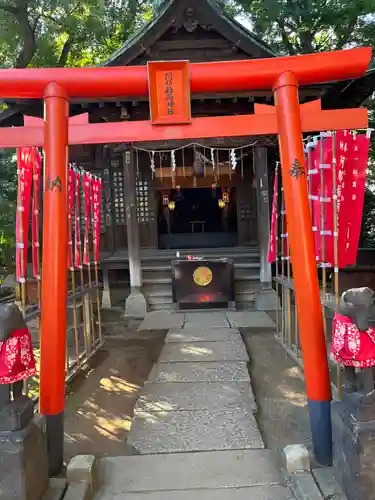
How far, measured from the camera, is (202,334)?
24.4ft

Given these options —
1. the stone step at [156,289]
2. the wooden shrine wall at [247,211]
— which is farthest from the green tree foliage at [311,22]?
the stone step at [156,289]

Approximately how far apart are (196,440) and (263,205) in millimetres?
7133

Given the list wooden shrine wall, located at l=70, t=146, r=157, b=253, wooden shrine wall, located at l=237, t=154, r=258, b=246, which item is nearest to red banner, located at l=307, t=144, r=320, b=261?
wooden shrine wall, located at l=237, t=154, r=258, b=246

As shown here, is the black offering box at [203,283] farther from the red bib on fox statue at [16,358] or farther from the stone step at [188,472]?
the red bib on fox statue at [16,358]

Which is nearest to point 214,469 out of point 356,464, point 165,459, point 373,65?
point 165,459

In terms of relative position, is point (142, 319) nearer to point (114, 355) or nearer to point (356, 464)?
point (114, 355)

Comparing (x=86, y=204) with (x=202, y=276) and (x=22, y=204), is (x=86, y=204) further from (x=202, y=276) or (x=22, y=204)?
(x=202, y=276)

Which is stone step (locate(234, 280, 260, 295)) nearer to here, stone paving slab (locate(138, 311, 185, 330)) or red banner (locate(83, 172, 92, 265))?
stone paving slab (locate(138, 311, 185, 330))

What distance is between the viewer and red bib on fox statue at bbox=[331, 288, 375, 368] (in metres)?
2.62

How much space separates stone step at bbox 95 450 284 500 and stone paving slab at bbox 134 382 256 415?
3.07 feet

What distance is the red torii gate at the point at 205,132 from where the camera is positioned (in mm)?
3326

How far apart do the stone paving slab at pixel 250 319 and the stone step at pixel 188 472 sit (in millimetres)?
4572

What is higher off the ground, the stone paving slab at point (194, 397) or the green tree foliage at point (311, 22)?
the green tree foliage at point (311, 22)

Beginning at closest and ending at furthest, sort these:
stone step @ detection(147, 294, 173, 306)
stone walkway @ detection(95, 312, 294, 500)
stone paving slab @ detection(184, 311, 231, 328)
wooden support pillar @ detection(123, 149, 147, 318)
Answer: stone walkway @ detection(95, 312, 294, 500)
stone paving slab @ detection(184, 311, 231, 328)
wooden support pillar @ detection(123, 149, 147, 318)
stone step @ detection(147, 294, 173, 306)
